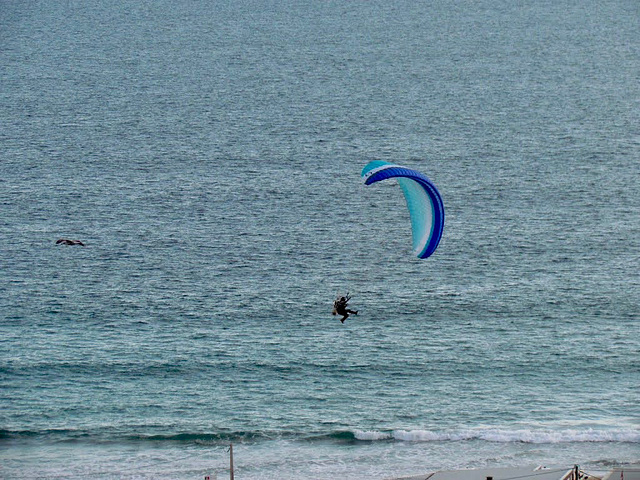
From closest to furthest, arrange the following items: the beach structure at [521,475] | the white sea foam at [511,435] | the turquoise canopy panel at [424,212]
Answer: the beach structure at [521,475] → the turquoise canopy panel at [424,212] → the white sea foam at [511,435]

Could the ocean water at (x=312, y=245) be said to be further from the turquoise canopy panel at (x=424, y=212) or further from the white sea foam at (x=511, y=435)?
the turquoise canopy panel at (x=424, y=212)

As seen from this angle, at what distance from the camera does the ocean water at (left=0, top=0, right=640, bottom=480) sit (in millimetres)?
64375

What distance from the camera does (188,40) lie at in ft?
568

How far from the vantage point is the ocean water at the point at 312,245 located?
211 ft

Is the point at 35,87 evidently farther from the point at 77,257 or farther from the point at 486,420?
the point at 486,420

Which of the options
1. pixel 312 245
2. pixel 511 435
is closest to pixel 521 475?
pixel 511 435

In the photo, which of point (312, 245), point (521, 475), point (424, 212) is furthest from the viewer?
point (312, 245)

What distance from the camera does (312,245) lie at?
9831cm

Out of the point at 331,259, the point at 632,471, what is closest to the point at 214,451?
the point at 632,471

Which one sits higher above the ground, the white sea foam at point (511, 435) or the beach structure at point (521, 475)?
the white sea foam at point (511, 435)

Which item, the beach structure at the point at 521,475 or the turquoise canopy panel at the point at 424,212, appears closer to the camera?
the beach structure at the point at 521,475

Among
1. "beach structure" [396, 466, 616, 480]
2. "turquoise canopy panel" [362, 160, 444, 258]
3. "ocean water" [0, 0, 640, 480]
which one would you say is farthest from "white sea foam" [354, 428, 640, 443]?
"beach structure" [396, 466, 616, 480]

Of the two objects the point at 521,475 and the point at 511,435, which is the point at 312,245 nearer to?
the point at 511,435

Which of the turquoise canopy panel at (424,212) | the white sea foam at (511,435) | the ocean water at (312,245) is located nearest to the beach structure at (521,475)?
the ocean water at (312,245)
